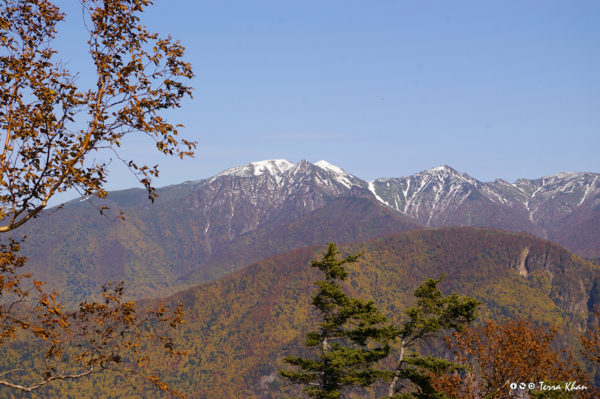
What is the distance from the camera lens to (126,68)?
13.9 m

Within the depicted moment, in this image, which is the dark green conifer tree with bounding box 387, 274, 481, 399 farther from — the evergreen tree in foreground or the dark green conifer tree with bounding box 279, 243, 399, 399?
the dark green conifer tree with bounding box 279, 243, 399, 399

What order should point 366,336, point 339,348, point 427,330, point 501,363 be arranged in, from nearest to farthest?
point 501,363 → point 427,330 → point 366,336 → point 339,348

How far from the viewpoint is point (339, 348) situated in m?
37.3

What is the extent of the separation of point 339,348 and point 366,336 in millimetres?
3172

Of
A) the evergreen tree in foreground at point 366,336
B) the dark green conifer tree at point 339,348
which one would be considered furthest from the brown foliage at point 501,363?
the dark green conifer tree at point 339,348

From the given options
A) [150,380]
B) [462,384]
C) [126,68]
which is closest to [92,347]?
[150,380]

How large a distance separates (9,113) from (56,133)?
1425mm

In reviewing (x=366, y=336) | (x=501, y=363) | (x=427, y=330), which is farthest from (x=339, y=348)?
(x=501, y=363)

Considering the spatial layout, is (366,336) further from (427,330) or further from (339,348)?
(427,330)

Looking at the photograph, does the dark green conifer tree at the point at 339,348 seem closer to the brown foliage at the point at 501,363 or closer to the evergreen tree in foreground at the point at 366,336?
the evergreen tree in foreground at the point at 366,336

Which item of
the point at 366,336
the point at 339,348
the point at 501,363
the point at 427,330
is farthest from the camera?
the point at 339,348

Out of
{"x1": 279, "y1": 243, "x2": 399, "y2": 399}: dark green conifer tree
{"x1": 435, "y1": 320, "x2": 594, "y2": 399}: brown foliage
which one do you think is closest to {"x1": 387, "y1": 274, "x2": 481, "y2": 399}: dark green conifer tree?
{"x1": 279, "y1": 243, "x2": 399, "y2": 399}: dark green conifer tree

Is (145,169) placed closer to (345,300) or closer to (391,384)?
(345,300)

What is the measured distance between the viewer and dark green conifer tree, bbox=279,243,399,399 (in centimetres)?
3375
